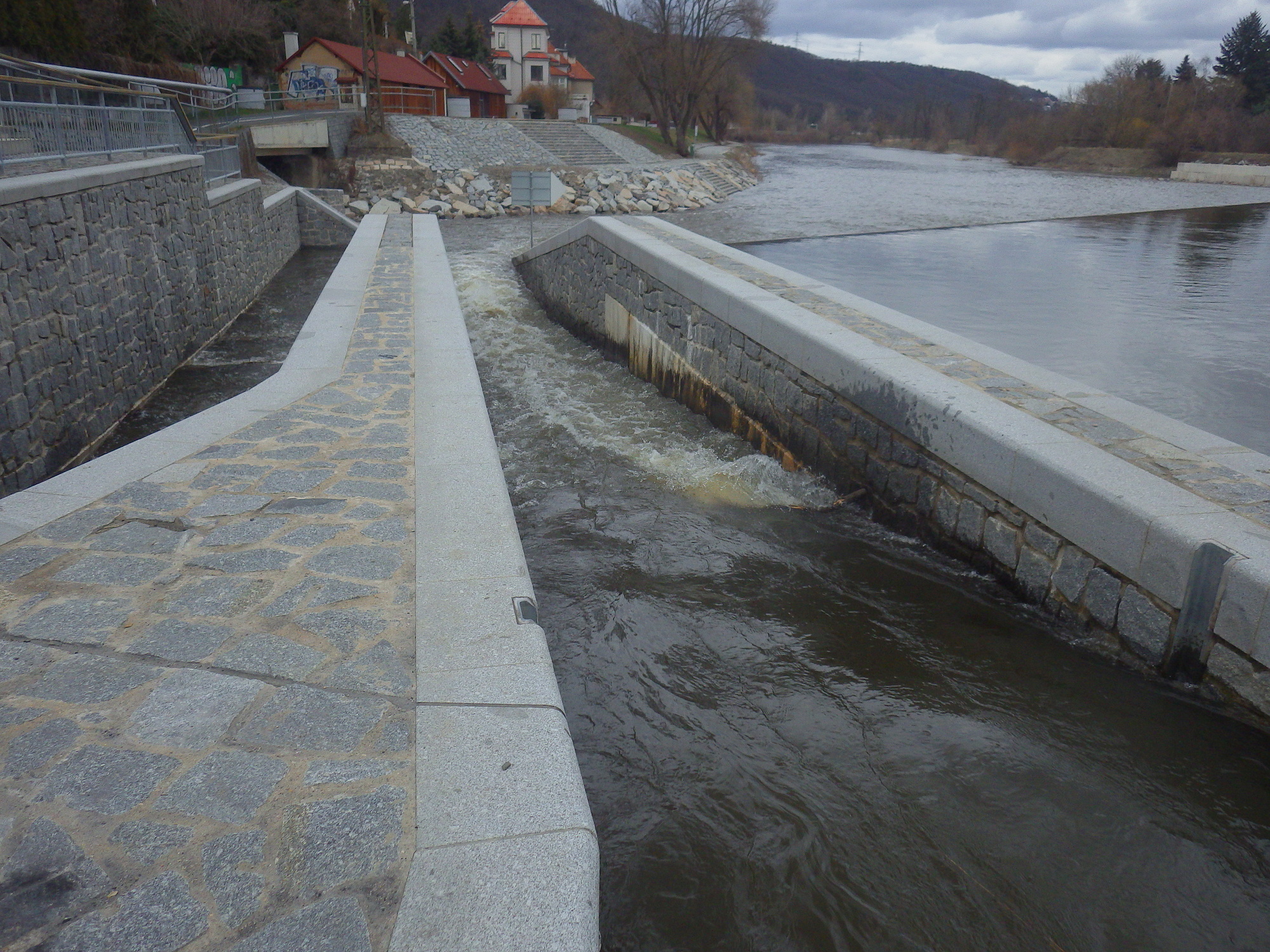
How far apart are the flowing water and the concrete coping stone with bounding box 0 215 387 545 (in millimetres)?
1785

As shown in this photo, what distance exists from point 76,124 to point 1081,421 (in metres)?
10.1

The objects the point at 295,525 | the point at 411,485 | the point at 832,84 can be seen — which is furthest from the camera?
the point at 832,84

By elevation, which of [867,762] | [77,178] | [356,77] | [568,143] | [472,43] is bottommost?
[867,762]

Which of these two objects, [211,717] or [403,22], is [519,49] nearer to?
[403,22]

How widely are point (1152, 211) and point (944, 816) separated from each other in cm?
3015

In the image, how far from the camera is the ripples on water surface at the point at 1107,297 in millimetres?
8156

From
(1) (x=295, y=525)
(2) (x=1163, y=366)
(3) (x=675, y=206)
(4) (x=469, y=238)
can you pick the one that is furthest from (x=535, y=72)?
(1) (x=295, y=525)

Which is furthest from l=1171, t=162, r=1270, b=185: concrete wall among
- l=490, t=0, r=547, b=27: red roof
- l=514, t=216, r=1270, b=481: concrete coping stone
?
l=514, t=216, r=1270, b=481: concrete coping stone

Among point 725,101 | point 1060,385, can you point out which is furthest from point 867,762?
point 725,101

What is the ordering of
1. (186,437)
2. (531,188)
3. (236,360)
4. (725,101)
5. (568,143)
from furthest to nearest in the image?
(725,101) → (568,143) → (531,188) → (236,360) → (186,437)

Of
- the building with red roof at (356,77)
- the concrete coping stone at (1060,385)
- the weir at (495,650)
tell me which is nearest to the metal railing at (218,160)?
the weir at (495,650)

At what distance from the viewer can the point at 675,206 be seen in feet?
99.7

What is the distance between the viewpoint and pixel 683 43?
44750 mm

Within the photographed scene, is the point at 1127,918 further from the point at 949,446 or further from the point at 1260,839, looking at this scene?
the point at 949,446
